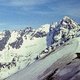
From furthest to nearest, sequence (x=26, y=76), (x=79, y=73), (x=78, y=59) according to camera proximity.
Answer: (x=26, y=76), (x=78, y=59), (x=79, y=73)

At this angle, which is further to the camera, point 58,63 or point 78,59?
point 58,63

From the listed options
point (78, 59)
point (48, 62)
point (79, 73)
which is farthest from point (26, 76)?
point (79, 73)

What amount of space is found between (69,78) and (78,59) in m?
3.23

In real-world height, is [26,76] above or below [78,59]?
below

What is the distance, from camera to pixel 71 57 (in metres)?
24.9

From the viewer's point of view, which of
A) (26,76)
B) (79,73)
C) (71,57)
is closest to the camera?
(79,73)

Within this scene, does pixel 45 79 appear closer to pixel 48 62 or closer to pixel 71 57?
pixel 71 57

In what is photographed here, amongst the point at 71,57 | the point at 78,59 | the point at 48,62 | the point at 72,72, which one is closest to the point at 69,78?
the point at 72,72

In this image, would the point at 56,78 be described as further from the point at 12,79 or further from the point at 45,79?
the point at 12,79

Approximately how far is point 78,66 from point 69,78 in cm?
148

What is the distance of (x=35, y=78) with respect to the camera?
85.5 feet

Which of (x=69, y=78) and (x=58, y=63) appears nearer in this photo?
(x=69, y=78)

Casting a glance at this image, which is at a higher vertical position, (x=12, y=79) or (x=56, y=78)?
(x=56, y=78)

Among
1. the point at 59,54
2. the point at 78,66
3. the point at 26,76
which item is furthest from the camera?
the point at 59,54
